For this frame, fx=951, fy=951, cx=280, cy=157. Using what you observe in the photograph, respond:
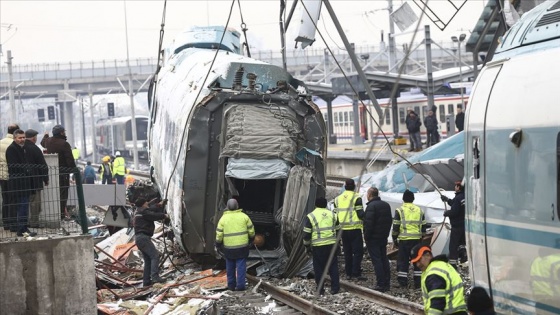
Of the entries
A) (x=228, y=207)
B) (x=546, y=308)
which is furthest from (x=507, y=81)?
(x=228, y=207)

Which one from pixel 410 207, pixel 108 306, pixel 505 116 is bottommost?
pixel 108 306

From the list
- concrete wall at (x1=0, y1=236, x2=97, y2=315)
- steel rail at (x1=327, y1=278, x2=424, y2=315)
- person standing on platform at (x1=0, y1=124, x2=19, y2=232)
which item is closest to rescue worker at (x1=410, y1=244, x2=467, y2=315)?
steel rail at (x1=327, y1=278, x2=424, y2=315)

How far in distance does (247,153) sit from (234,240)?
5.44ft

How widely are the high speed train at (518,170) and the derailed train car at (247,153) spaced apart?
600cm

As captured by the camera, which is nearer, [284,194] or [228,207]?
[228,207]

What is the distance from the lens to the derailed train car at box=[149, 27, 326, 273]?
15.6 m

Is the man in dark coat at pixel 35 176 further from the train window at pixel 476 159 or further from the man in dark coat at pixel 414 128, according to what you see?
the man in dark coat at pixel 414 128

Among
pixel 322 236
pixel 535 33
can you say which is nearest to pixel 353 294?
pixel 322 236

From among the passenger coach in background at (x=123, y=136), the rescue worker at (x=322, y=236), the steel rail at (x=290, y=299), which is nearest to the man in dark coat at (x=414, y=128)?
the steel rail at (x=290, y=299)

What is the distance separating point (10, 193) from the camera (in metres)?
13.4

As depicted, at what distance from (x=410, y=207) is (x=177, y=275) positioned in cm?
453

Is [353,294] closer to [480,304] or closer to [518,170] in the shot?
[518,170]

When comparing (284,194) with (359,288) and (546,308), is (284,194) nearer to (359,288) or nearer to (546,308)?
(359,288)

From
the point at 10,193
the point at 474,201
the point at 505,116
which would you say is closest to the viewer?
the point at 505,116
